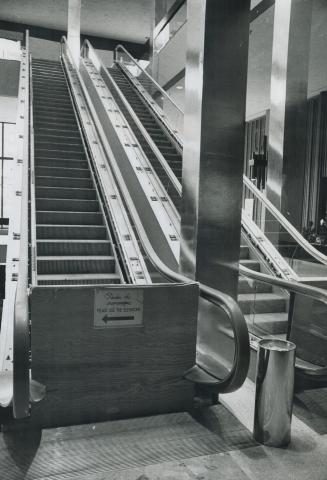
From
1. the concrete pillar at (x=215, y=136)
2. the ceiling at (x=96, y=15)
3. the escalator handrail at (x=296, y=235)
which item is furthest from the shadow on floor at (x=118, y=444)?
the ceiling at (x=96, y=15)

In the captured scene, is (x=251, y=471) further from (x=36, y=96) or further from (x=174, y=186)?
(x=36, y=96)

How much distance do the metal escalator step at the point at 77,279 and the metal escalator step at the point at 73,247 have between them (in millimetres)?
505

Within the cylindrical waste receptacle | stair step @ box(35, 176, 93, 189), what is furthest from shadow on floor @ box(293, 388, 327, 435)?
stair step @ box(35, 176, 93, 189)

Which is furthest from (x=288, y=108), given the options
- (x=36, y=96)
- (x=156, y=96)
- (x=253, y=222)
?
(x=36, y=96)

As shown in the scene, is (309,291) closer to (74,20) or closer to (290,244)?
(290,244)

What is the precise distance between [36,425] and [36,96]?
28.4ft

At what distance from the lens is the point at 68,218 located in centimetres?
657

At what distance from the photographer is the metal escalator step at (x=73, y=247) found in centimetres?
594

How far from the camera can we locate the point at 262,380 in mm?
3047

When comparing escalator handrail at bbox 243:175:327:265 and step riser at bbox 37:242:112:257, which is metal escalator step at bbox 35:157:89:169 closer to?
step riser at bbox 37:242:112:257

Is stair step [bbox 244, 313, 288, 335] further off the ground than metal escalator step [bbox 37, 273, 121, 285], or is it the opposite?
metal escalator step [bbox 37, 273, 121, 285]

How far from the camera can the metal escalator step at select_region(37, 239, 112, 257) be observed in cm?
594

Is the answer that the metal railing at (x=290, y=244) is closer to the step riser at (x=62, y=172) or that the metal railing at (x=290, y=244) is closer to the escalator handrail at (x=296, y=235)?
the escalator handrail at (x=296, y=235)

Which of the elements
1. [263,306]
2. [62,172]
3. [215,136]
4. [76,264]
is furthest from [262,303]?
[62,172]
